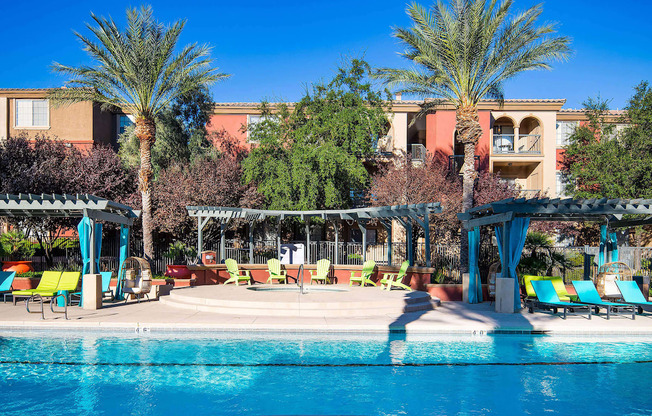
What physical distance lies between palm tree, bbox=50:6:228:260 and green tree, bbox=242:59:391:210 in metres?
5.69

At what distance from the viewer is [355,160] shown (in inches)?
950

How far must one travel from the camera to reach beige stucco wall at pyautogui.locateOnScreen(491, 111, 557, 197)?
3073 cm

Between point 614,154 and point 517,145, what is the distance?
19.3 ft

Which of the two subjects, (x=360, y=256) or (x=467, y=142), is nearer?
(x=467, y=142)

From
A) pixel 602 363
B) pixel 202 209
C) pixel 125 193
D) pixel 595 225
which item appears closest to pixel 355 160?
pixel 202 209

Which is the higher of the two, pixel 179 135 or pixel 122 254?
pixel 179 135

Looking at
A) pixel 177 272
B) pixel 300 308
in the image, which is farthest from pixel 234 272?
pixel 300 308

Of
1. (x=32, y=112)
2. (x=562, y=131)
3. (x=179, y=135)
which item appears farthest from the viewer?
(x=562, y=131)

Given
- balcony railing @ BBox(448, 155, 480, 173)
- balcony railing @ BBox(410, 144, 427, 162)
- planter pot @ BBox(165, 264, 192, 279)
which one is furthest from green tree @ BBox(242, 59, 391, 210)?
planter pot @ BBox(165, 264, 192, 279)

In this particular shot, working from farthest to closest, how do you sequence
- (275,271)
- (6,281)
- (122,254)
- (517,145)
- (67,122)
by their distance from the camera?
(517,145) < (67,122) < (275,271) < (122,254) < (6,281)

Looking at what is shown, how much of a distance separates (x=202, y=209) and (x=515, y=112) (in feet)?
68.4

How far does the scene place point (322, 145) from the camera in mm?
24031

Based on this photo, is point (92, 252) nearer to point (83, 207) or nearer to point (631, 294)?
point (83, 207)

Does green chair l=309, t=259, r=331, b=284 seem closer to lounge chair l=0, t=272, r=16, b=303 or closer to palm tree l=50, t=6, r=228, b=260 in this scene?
palm tree l=50, t=6, r=228, b=260
